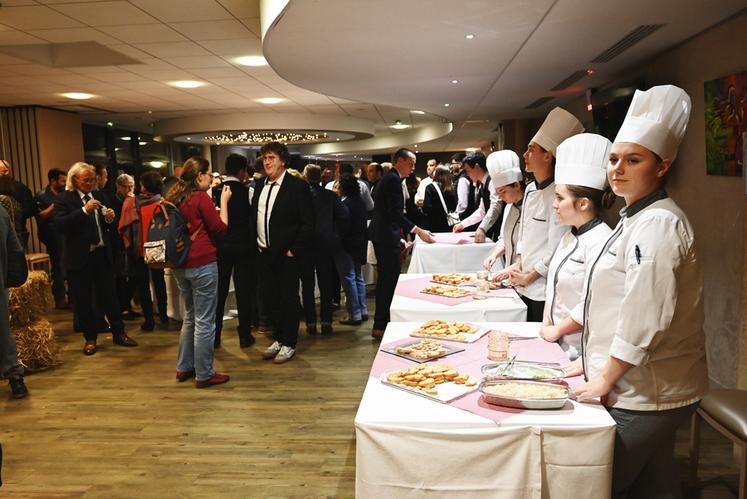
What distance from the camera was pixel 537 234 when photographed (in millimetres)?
2965

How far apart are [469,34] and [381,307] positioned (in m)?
2.37

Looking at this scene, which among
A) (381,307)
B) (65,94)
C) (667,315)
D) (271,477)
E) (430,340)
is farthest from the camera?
(65,94)

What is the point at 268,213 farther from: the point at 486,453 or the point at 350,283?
the point at 486,453

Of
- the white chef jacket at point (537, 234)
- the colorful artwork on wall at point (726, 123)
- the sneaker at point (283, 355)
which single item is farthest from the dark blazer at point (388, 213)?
the colorful artwork on wall at point (726, 123)

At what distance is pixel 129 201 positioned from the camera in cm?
533

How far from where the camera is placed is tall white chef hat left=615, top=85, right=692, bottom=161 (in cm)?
155


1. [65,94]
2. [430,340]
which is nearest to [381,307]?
[430,340]

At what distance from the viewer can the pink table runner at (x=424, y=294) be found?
9.73ft

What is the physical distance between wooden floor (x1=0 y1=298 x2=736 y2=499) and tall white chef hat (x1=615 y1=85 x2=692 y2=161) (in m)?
1.72

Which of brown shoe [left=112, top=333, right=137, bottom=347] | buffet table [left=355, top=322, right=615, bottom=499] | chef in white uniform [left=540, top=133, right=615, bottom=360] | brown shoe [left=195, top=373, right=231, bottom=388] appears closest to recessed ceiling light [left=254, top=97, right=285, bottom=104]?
brown shoe [left=112, top=333, right=137, bottom=347]

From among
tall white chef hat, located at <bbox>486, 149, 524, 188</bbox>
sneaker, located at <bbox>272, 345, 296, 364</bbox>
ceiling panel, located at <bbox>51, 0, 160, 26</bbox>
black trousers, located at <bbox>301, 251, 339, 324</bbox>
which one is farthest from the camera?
black trousers, located at <bbox>301, 251, 339, 324</bbox>

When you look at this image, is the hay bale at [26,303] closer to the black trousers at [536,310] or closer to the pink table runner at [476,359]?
the pink table runner at [476,359]

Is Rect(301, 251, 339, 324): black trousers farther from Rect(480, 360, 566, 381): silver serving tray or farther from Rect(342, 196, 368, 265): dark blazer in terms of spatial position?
Rect(480, 360, 566, 381): silver serving tray

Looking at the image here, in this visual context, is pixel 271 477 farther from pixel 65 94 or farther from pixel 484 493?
pixel 65 94
